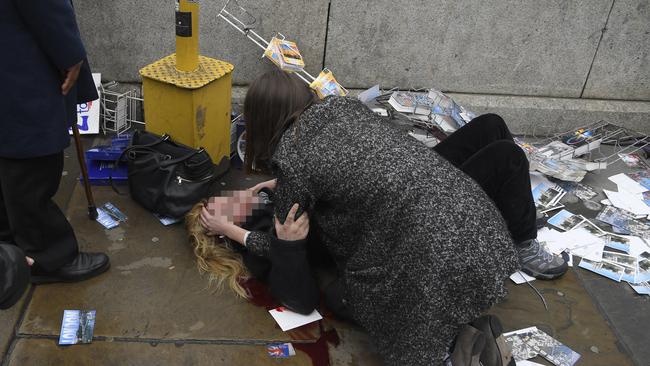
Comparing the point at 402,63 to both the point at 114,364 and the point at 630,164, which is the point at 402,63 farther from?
the point at 114,364

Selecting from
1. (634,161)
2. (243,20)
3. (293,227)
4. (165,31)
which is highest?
(243,20)

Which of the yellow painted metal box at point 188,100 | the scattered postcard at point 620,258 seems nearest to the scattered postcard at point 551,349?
the scattered postcard at point 620,258

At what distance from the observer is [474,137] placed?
2939 mm

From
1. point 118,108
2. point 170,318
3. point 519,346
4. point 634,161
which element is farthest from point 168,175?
point 634,161

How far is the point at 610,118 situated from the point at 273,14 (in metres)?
2.95

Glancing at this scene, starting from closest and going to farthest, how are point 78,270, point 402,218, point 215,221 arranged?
point 402,218 → point 78,270 → point 215,221

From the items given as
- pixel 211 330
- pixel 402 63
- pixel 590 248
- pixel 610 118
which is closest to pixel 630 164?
pixel 610 118

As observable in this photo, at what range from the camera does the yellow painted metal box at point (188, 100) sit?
317 centimetres

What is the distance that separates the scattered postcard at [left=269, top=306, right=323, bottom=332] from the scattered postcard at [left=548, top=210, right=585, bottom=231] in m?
1.81

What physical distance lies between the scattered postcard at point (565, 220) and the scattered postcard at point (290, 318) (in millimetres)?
1813

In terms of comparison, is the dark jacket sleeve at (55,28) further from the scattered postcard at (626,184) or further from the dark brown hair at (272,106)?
the scattered postcard at (626,184)

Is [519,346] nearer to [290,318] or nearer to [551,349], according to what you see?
[551,349]

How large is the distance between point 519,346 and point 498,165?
2.86ft

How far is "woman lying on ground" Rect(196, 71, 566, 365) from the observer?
6.52 ft
